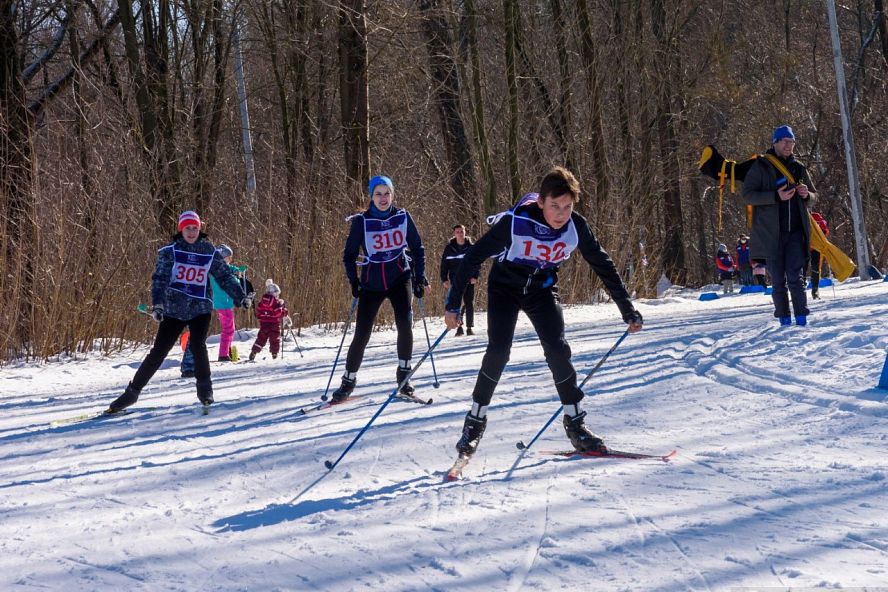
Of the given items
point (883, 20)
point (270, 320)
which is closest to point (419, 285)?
point (270, 320)

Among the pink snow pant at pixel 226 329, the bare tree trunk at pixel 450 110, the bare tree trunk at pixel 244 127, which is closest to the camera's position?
the pink snow pant at pixel 226 329

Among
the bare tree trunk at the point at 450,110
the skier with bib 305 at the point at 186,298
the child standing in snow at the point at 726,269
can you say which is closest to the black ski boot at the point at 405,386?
the skier with bib 305 at the point at 186,298

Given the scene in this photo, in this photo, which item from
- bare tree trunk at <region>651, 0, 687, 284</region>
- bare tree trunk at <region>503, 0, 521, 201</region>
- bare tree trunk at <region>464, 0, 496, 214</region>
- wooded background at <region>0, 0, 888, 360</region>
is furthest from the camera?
bare tree trunk at <region>651, 0, 687, 284</region>

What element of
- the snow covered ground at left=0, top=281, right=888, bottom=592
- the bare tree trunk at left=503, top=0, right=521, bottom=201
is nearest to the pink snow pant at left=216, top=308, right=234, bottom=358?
the snow covered ground at left=0, top=281, right=888, bottom=592

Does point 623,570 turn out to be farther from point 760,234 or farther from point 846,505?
point 760,234

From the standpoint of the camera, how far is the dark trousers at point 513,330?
18.2 feet

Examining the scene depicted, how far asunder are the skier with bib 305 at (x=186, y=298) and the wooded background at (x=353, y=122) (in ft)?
18.2

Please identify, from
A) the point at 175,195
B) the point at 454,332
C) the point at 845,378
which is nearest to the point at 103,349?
the point at 175,195

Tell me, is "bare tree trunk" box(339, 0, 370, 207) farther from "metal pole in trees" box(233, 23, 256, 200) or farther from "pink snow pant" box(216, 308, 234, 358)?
"pink snow pant" box(216, 308, 234, 358)

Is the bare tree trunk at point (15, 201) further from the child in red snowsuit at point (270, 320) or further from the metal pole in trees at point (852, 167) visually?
the metal pole in trees at point (852, 167)

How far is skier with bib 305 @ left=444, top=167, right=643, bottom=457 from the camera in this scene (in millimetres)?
5379

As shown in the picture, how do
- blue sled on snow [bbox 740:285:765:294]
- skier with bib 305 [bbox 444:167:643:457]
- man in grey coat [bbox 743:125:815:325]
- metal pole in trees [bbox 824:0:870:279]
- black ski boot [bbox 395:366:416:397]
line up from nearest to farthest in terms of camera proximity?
skier with bib 305 [bbox 444:167:643:457] → black ski boot [bbox 395:366:416:397] → man in grey coat [bbox 743:125:815:325] → metal pole in trees [bbox 824:0:870:279] → blue sled on snow [bbox 740:285:765:294]

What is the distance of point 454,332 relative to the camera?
1573 cm

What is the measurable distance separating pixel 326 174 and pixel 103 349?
613cm
